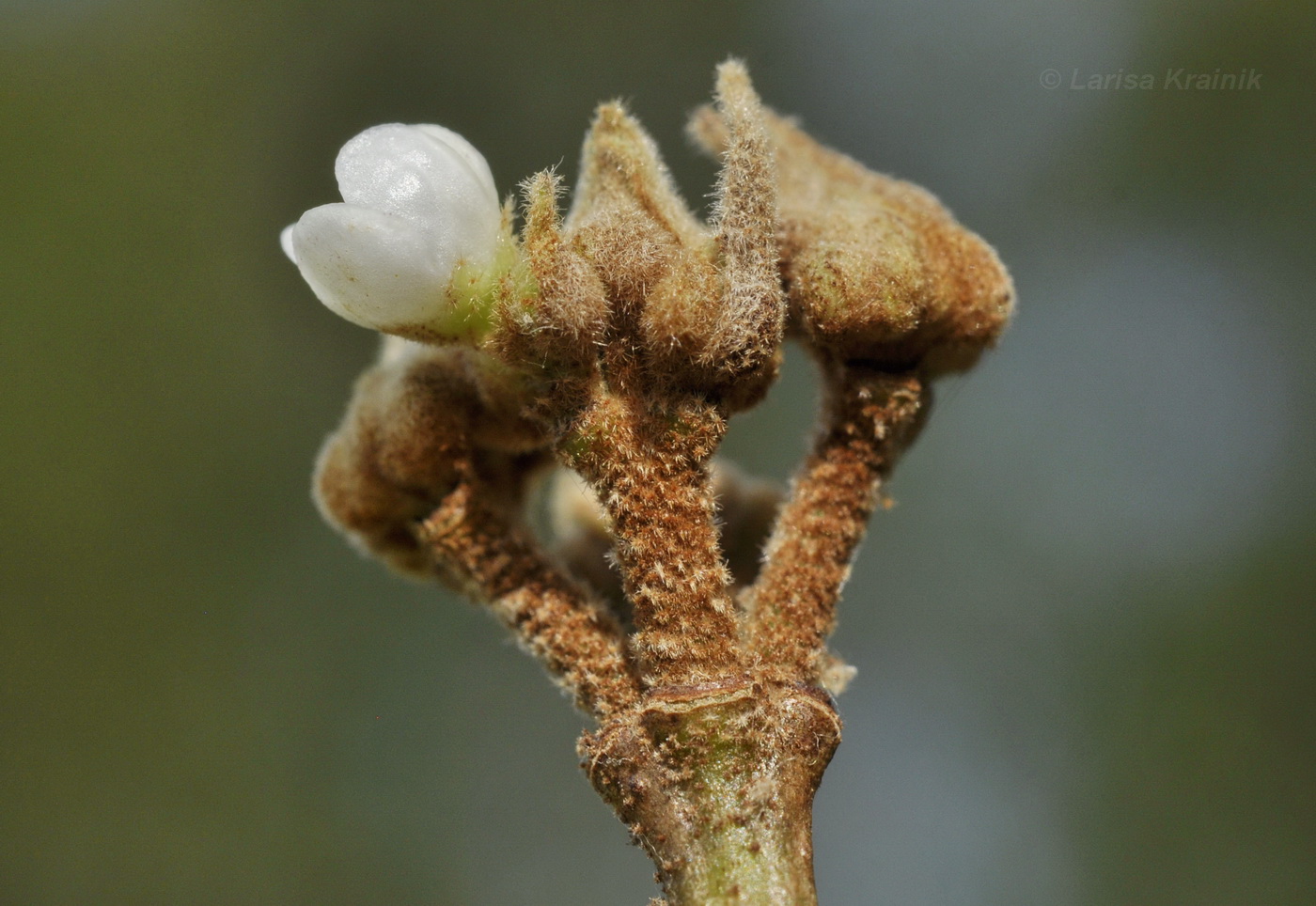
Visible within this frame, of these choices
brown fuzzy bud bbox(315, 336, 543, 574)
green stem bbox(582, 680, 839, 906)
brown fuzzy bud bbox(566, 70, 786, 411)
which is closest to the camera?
green stem bbox(582, 680, 839, 906)

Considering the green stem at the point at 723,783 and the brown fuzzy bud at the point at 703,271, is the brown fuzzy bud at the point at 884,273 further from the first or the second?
the green stem at the point at 723,783

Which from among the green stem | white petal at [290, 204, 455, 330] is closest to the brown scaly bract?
the green stem

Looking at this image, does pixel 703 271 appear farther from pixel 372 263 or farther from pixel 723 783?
pixel 723 783

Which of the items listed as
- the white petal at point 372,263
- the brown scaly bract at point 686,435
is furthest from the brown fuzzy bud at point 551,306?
the white petal at point 372,263

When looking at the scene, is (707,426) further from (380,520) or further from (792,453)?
(792,453)

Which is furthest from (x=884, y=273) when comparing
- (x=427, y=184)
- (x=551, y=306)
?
(x=427, y=184)

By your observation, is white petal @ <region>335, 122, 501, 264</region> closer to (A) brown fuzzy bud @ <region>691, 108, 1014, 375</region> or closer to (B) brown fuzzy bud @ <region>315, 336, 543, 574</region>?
(B) brown fuzzy bud @ <region>315, 336, 543, 574</region>

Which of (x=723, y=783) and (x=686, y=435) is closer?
(x=723, y=783)

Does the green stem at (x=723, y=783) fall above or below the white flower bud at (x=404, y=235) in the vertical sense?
below
